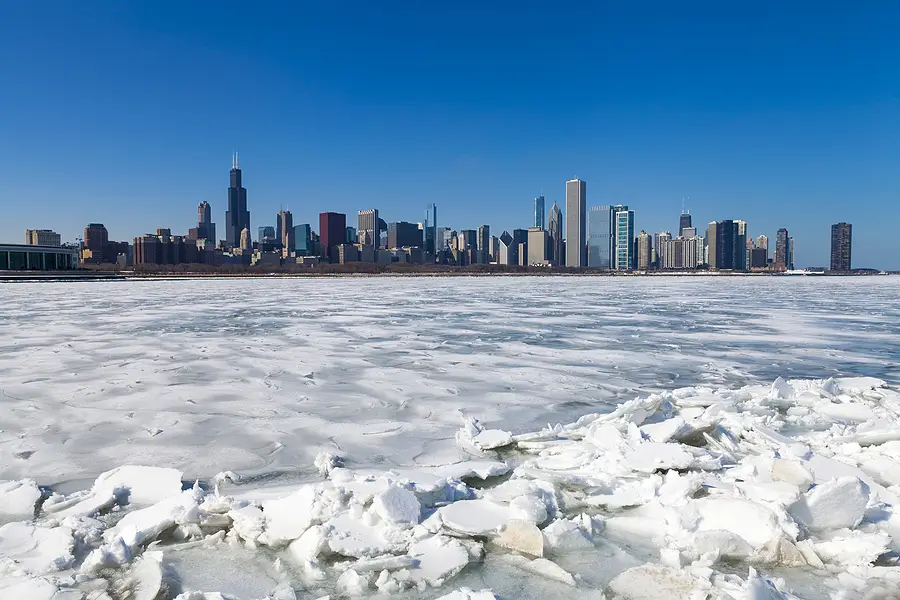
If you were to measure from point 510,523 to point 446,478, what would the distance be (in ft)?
2.26

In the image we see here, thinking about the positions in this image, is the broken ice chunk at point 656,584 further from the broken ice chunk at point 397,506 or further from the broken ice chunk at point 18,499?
the broken ice chunk at point 18,499

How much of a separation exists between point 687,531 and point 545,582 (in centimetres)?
87

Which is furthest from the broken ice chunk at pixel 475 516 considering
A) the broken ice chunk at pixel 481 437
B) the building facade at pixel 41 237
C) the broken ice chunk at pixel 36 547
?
the building facade at pixel 41 237

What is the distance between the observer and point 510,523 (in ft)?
10.2

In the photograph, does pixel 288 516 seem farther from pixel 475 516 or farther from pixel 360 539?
pixel 475 516

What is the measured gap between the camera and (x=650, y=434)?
14.7 feet

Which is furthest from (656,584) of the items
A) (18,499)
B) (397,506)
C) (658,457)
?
(18,499)

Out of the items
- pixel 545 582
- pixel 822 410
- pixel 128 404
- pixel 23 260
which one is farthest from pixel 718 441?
pixel 23 260

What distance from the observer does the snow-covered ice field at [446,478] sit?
2.76m

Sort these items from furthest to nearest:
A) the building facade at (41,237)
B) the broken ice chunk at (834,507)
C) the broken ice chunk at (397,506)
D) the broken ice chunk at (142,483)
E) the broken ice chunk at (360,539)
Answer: the building facade at (41,237), the broken ice chunk at (142,483), the broken ice chunk at (397,506), the broken ice chunk at (834,507), the broken ice chunk at (360,539)

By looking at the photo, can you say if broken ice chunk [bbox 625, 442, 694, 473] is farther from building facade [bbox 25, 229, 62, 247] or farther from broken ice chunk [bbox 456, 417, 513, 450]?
building facade [bbox 25, 229, 62, 247]

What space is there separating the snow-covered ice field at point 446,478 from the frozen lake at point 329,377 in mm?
45

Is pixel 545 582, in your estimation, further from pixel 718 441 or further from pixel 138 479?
pixel 138 479

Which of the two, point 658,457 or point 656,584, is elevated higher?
point 658,457
